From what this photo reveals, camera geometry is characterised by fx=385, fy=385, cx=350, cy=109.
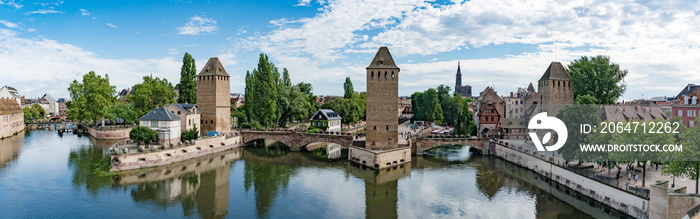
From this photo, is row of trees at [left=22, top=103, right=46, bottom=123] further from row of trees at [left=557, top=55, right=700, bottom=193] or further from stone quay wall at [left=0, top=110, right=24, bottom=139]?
row of trees at [left=557, top=55, right=700, bottom=193]

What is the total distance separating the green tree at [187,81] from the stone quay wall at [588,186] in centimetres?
4632

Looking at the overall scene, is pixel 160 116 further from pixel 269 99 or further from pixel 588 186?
pixel 588 186

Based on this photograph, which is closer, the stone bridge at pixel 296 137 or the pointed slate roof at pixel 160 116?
the pointed slate roof at pixel 160 116

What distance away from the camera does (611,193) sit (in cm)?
2497

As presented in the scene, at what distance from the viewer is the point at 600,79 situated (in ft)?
158

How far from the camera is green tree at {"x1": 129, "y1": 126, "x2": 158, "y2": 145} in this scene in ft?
131

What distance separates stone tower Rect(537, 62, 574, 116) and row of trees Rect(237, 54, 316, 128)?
35.7m

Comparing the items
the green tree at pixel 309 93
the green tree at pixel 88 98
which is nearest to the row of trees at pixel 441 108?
the green tree at pixel 309 93

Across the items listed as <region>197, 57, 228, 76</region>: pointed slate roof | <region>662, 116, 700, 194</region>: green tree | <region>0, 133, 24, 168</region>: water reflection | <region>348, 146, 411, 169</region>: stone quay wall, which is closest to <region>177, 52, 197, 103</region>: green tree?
<region>197, 57, 228, 76</region>: pointed slate roof

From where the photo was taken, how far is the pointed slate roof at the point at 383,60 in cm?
3956

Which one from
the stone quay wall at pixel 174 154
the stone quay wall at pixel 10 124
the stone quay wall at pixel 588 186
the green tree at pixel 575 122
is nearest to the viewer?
the stone quay wall at pixel 588 186

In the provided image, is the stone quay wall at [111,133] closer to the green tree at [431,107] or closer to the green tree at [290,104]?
the green tree at [290,104]

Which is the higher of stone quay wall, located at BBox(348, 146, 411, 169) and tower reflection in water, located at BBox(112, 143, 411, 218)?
stone quay wall, located at BBox(348, 146, 411, 169)

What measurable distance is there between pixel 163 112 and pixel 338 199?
25690 millimetres
